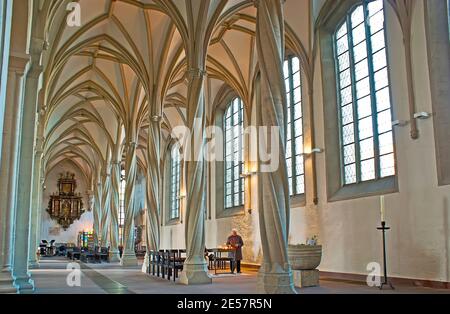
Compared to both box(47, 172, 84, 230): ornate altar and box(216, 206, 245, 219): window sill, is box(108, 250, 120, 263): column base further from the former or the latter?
box(47, 172, 84, 230): ornate altar

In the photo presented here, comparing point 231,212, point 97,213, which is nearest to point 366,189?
point 231,212

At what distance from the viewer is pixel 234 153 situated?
75.9 ft

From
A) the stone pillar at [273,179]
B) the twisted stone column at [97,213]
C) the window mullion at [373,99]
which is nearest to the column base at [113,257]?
the twisted stone column at [97,213]

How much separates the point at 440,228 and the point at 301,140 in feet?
24.2

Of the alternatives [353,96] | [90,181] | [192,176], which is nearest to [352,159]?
[353,96]

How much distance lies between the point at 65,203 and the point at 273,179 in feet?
125

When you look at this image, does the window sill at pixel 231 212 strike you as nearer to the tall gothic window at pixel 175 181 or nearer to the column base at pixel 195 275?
the tall gothic window at pixel 175 181

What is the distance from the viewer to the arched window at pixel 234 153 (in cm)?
2252

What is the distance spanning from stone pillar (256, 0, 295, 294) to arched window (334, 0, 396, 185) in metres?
5.95

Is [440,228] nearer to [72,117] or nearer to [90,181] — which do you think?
[72,117]

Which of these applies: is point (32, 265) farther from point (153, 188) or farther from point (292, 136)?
point (292, 136)

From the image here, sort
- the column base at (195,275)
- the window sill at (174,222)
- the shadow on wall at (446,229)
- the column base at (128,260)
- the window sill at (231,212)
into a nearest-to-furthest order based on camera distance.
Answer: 1. the shadow on wall at (446,229)
2. the column base at (195,275)
3. the column base at (128,260)
4. the window sill at (231,212)
5. the window sill at (174,222)

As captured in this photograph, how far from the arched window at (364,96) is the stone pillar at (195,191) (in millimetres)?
4957

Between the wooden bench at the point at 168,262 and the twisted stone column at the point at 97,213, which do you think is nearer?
the wooden bench at the point at 168,262
